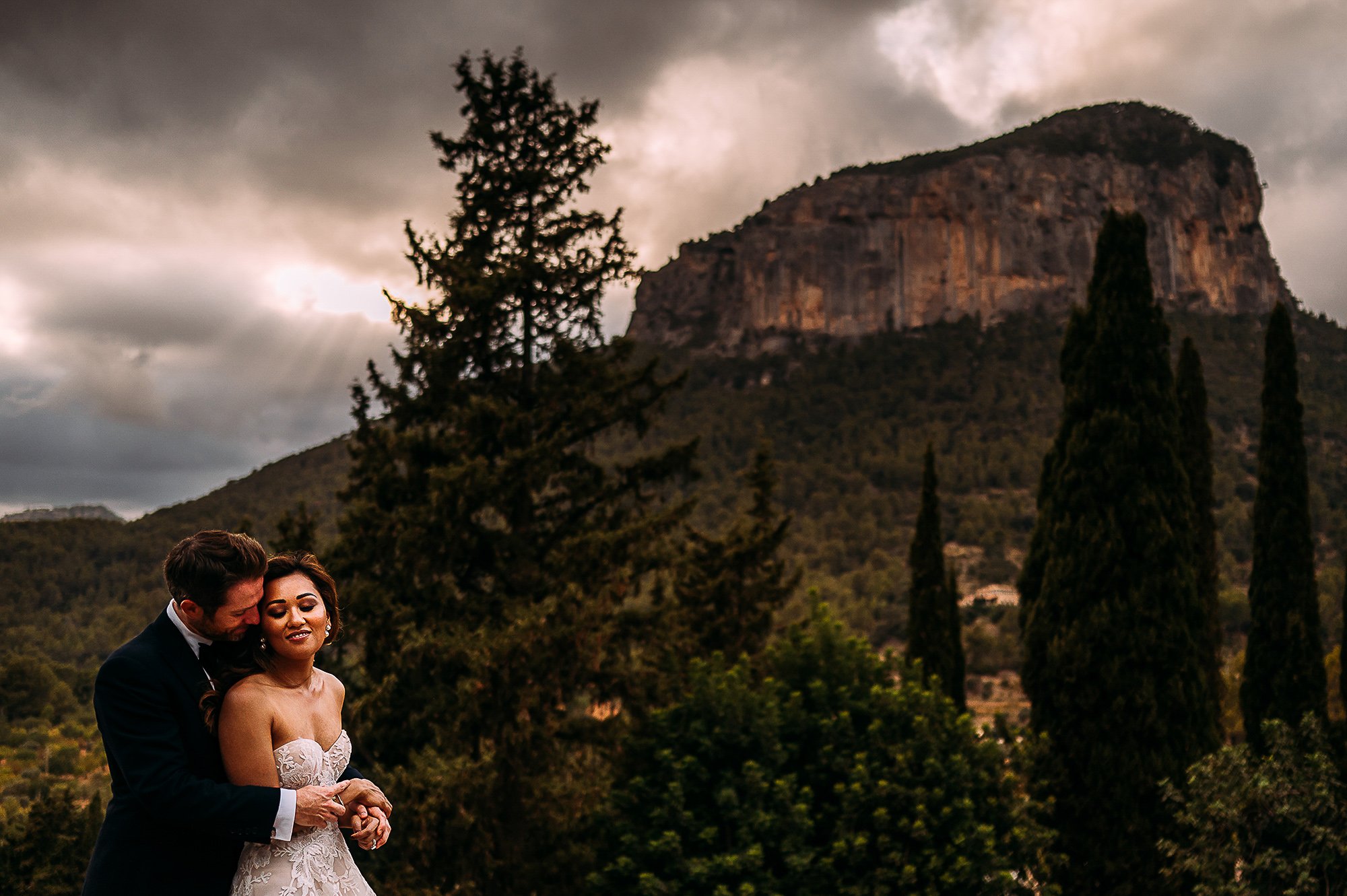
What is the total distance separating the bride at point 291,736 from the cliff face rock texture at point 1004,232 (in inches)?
4643

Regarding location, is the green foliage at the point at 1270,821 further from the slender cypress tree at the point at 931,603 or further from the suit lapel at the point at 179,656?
the slender cypress tree at the point at 931,603

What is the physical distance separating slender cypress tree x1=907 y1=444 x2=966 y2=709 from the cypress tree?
32.0ft

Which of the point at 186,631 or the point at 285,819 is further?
the point at 186,631

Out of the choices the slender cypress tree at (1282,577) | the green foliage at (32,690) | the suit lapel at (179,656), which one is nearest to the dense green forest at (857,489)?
the green foliage at (32,690)

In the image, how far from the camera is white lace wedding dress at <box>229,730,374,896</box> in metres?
3.01

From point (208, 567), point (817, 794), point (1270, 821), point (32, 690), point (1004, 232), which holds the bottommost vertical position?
point (32, 690)

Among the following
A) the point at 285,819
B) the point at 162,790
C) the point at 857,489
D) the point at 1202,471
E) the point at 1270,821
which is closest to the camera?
the point at 162,790

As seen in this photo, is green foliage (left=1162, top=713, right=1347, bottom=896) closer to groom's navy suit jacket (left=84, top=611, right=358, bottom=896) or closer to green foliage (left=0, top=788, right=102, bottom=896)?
groom's navy suit jacket (left=84, top=611, right=358, bottom=896)

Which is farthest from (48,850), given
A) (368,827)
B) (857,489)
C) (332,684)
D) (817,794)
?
(857,489)

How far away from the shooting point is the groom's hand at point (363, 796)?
3100mm

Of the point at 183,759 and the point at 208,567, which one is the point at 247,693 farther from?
the point at 208,567

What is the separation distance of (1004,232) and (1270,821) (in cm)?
11850

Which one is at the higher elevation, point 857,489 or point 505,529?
point 857,489

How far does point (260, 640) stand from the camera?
316cm
